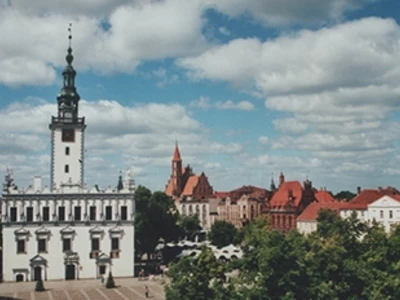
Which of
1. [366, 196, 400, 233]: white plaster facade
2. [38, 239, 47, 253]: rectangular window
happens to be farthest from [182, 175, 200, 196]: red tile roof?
[38, 239, 47, 253]: rectangular window

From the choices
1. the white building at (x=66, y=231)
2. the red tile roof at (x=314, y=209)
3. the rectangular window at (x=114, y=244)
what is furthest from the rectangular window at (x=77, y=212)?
the red tile roof at (x=314, y=209)

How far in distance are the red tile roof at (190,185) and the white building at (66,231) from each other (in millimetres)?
85846

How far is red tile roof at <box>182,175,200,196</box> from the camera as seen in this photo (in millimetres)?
152625

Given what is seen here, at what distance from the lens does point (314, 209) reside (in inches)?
3789

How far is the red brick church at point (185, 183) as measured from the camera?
151 meters

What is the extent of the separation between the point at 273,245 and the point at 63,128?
44.3m

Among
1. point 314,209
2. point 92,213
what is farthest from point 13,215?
point 314,209

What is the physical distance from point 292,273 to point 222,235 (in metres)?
55.6

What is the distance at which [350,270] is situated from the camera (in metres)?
33.3

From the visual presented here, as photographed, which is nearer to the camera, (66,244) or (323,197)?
(66,244)

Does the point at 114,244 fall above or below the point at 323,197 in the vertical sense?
below

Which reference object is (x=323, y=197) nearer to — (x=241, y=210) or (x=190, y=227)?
(x=241, y=210)

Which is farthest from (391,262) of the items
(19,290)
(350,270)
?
(19,290)

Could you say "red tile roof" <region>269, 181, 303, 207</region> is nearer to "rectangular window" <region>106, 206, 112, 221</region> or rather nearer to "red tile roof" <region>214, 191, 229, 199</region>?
"red tile roof" <region>214, 191, 229, 199</region>
